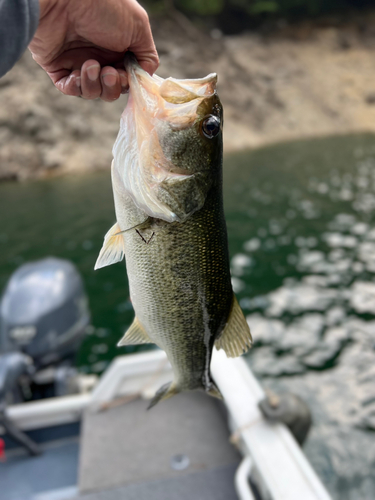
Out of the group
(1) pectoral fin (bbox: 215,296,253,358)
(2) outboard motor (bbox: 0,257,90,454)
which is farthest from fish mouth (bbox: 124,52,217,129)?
(2) outboard motor (bbox: 0,257,90,454)

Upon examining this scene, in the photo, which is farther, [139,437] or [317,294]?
[317,294]

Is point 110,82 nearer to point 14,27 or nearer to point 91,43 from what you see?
point 91,43

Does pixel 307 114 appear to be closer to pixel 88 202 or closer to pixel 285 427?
pixel 88 202

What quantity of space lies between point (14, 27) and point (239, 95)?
2708 cm

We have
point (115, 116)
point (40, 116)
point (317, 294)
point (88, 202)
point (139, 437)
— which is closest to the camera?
point (139, 437)

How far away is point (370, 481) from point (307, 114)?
2646cm

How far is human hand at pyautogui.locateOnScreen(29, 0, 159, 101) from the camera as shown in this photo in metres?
1.54

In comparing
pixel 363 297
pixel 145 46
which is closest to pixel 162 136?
pixel 145 46

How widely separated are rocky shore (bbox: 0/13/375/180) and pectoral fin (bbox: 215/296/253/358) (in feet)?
62.0

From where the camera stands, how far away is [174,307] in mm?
1543

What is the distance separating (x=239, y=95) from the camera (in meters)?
26.5

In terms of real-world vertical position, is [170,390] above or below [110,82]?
below

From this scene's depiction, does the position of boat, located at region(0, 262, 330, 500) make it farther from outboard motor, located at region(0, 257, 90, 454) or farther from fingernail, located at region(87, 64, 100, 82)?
fingernail, located at region(87, 64, 100, 82)

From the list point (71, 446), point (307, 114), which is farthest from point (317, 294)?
point (307, 114)
